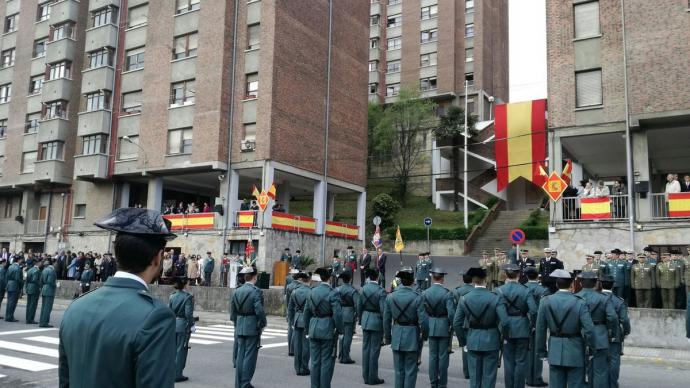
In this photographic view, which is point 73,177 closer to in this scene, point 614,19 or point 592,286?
point 614,19

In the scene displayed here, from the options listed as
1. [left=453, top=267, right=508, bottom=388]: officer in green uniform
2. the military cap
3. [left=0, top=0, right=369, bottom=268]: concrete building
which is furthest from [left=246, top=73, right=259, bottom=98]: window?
the military cap

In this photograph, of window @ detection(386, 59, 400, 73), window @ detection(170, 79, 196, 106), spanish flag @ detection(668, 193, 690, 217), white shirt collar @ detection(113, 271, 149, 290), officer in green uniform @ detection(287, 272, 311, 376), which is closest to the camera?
white shirt collar @ detection(113, 271, 149, 290)

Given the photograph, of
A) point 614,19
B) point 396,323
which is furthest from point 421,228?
point 396,323

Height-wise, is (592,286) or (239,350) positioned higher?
(592,286)

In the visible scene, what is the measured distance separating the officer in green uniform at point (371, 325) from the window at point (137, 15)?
115 feet

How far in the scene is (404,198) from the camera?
57.9m

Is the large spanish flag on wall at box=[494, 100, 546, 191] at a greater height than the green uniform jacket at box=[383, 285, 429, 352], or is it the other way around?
the large spanish flag on wall at box=[494, 100, 546, 191]

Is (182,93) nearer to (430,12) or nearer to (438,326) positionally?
(438,326)

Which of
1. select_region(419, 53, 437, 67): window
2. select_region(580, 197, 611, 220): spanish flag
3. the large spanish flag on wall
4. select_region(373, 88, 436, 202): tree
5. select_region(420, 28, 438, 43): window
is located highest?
select_region(420, 28, 438, 43): window

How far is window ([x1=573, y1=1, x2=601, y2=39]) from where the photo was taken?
24938mm

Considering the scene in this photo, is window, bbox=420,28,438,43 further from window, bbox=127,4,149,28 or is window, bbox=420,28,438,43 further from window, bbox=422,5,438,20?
window, bbox=127,4,149,28

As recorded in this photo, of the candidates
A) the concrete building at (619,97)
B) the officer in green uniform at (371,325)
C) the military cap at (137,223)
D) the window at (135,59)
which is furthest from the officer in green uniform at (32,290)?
the window at (135,59)

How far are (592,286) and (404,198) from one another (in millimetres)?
48551

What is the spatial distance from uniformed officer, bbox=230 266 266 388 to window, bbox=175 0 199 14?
3111 cm
